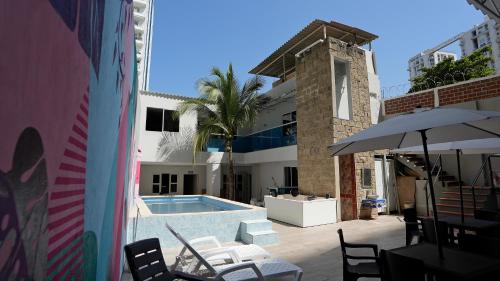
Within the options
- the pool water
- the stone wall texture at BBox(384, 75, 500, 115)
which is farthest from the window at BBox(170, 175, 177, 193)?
the stone wall texture at BBox(384, 75, 500, 115)

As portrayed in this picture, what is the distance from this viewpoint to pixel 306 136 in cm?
1288

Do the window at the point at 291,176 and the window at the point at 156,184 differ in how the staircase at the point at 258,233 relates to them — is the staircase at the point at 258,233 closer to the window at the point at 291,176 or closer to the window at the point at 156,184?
the window at the point at 291,176

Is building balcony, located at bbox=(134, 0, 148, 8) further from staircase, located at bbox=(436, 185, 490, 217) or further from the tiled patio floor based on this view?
staircase, located at bbox=(436, 185, 490, 217)

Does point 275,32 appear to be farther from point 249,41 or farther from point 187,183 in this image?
point 187,183

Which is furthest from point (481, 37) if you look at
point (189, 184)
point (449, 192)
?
point (189, 184)

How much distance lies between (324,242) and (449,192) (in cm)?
748

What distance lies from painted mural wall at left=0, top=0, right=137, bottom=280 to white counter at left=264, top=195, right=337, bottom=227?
29.6 feet

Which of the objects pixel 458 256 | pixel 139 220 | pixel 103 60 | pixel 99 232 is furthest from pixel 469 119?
pixel 139 220

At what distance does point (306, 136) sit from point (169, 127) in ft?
28.9

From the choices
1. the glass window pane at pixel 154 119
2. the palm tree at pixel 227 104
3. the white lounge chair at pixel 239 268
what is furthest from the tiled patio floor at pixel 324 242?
the glass window pane at pixel 154 119

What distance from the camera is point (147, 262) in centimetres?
368

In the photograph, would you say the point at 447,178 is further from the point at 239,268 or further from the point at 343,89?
the point at 239,268

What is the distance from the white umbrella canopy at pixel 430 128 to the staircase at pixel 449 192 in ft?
23.6

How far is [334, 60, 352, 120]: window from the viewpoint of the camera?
1244cm
